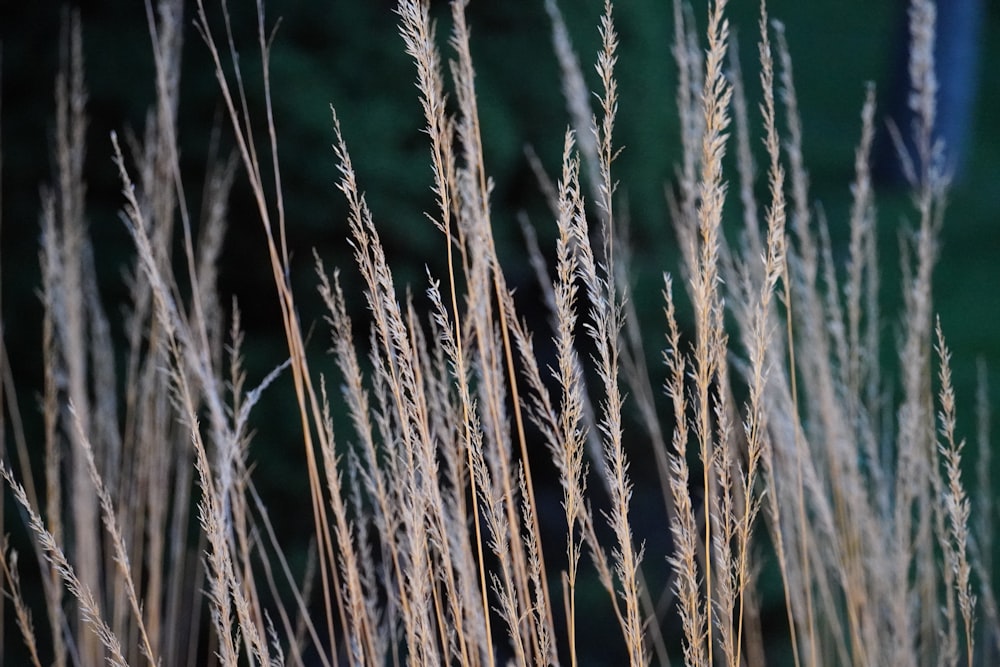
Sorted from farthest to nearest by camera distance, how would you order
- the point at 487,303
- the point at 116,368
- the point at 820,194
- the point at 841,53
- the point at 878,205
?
the point at 841,53
the point at 820,194
the point at 878,205
the point at 116,368
the point at 487,303

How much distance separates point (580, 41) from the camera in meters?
2.48

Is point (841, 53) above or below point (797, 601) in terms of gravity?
above

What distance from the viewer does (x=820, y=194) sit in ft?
25.1

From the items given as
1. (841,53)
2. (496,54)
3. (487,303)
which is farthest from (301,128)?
(841,53)

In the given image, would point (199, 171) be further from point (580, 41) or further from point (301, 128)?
point (580, 41)

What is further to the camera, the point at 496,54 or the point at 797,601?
the point at 496,54

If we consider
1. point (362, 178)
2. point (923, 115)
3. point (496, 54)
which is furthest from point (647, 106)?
point (923, 115)

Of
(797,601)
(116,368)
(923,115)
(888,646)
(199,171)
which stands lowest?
(888,646)

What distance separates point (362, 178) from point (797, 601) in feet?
4.35

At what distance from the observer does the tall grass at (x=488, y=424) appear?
3.31ft

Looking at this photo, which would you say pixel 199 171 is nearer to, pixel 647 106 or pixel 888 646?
pixel 647 106

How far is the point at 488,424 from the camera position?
1.29m

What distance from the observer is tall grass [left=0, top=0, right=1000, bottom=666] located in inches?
39.7

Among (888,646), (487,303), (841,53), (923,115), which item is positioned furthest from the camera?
(841,53)
